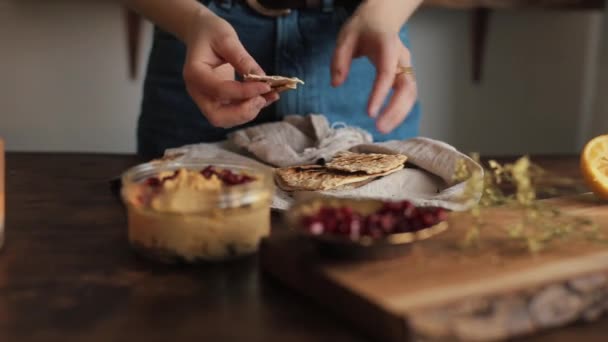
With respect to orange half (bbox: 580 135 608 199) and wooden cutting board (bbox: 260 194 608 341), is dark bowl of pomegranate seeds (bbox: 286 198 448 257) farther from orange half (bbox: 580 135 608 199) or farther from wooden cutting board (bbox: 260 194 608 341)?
orange half (bbox: 580 135 608 199)

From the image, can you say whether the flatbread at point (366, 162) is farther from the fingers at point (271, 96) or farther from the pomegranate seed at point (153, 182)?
the pomegranate seed at point (153, 182)

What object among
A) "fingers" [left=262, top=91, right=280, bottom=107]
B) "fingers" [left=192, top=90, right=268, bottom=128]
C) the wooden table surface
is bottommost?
the wooden table surface

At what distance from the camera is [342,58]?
3.27 feet

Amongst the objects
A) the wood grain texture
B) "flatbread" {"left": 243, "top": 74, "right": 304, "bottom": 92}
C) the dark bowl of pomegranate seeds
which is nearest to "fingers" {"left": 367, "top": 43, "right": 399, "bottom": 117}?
"flatbread" {"left": 243, "top": 74, "right": 304, "bottom": 92}

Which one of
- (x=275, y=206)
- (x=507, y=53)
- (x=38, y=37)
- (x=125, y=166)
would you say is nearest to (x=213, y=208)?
(x=275, y=206)

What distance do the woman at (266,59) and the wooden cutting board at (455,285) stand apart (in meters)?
0.34

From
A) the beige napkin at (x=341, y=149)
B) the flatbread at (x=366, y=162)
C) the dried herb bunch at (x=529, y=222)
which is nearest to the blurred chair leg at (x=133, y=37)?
the beige napkin at (x=341, y=149)

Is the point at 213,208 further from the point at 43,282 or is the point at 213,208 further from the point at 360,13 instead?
the point at 360,13

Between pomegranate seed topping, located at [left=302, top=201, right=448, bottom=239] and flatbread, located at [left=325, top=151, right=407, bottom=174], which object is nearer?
pomegranate seed topping, located at [left=302, top=201, right=448, bottom=239]

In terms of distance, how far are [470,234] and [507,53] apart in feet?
7.32

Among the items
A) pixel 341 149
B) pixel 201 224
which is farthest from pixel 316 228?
pixel 341 149

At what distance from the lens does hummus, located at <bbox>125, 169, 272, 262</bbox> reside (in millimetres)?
718

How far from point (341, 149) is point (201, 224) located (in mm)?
455

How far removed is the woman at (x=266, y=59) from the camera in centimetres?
102
